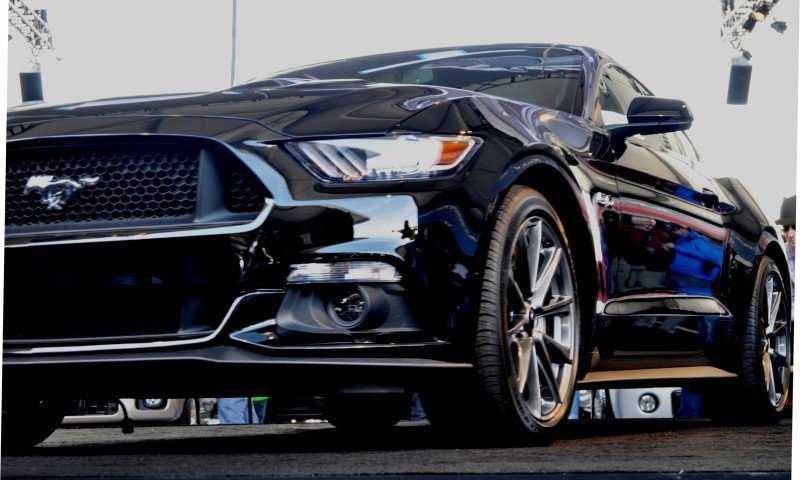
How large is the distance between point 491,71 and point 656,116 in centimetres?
59

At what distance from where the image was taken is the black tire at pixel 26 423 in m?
4.63

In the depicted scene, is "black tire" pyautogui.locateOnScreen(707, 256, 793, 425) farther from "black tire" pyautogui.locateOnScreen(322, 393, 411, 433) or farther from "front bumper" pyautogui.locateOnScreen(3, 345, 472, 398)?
"front bumper" pyautogui.locateOnScreen(3, 345, 472, 398)

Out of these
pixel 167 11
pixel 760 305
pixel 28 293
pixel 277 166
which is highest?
pixel 167 11

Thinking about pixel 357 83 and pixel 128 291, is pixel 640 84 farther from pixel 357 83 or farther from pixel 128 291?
pixel 128 291

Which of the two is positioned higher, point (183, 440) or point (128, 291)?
point (128, 291)

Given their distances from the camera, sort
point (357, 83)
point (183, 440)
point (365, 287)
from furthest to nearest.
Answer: point (183, 440)
point (357, 83)
point (365, 287)

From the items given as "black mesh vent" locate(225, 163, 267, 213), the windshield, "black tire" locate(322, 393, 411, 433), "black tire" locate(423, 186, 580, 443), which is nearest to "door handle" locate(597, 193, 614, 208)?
"black tire" locate(423, 186, 580, 443)

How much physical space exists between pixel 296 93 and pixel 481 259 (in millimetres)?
715

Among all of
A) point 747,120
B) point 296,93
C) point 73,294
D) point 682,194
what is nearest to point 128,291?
point 73,294

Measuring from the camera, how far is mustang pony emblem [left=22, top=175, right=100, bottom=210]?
3.18 metres

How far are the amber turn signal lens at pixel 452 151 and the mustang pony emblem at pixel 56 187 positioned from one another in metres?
0.87

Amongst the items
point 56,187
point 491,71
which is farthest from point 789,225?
point 56,187

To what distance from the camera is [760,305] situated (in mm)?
5137

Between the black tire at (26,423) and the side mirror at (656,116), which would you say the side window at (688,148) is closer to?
the side mirror at (656,116)
